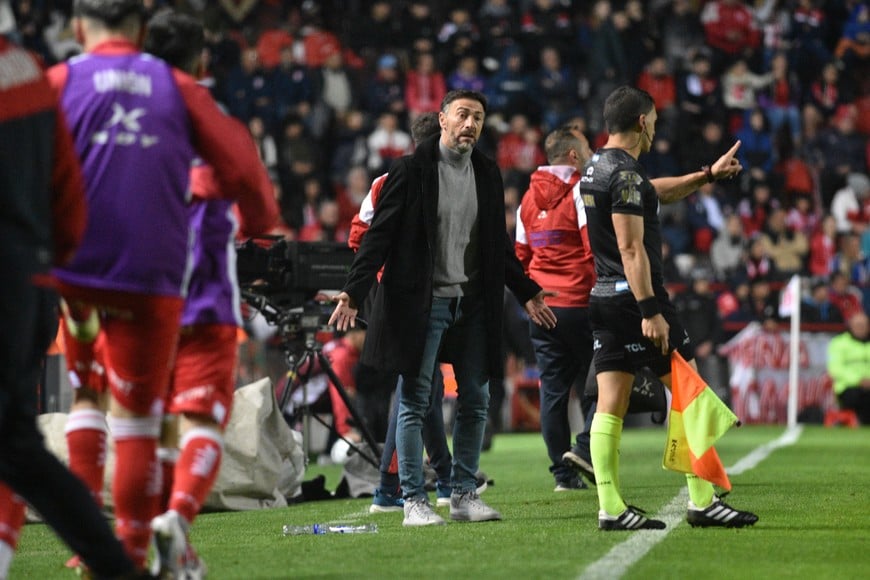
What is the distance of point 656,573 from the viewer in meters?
5.81

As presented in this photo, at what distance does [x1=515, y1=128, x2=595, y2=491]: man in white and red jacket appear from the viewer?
1030 centimetres

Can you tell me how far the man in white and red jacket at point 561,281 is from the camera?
10.3 metres

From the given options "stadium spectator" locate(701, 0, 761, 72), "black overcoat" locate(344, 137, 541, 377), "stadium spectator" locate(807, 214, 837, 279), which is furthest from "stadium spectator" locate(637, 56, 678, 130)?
"black overcoat" locate(344, 137, 541, 377)

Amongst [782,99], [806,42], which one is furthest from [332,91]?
[806,42]

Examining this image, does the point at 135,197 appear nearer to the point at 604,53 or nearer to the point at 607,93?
the point at 607,93

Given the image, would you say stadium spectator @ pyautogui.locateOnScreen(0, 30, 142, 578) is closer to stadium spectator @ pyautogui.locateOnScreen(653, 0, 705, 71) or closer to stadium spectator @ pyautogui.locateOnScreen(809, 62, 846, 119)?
stadium spectator @ pyautogui.locateOnScreen(653, 0, 705, 71)

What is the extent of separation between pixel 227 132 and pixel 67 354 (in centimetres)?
121

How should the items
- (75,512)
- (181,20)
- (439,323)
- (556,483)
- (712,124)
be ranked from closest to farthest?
(75,512), (181,20), (439,323), (556,483), (712,124)

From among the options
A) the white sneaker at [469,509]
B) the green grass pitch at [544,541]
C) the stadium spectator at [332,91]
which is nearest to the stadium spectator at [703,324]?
the stadium spectator at [332,91]

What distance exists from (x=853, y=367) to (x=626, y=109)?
13355mm

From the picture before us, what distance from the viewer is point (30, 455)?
454 centimetres

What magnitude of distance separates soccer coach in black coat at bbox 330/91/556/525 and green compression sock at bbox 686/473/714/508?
110cm

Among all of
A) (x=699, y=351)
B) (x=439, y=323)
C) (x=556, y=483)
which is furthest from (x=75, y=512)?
(x=699, y=351)

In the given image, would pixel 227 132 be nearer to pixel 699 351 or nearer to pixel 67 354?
pixel 67 354
